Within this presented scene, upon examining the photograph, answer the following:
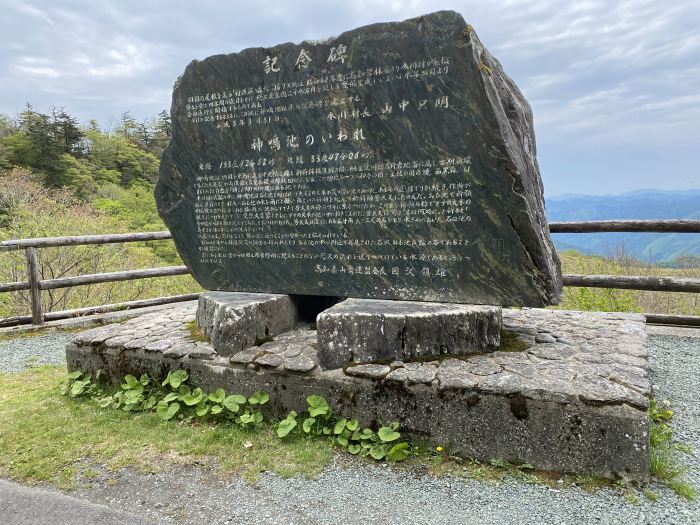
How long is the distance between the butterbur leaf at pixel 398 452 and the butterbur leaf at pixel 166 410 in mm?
1549

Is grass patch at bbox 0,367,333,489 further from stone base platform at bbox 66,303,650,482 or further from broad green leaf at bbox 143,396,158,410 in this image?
stone base platform at bbox 66,303,650,482

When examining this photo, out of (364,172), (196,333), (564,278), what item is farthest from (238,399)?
(564,278)

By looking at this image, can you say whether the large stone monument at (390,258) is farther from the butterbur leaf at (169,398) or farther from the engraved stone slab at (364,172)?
the butterbur leaf at (169,398)

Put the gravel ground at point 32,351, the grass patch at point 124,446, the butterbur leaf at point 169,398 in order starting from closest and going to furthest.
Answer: the grass patch at point 124,446 → the butterbur leaf at point 169,398 → the gravel ground at point 32,351

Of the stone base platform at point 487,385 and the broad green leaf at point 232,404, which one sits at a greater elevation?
the stone base platform at point 487,385

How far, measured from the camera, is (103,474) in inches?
108

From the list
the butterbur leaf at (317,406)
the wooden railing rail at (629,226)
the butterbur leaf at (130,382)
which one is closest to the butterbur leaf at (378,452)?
the butterbur leaf at (317,406)

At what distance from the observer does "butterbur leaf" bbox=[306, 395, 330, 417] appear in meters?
3.08

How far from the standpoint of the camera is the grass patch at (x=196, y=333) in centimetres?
387

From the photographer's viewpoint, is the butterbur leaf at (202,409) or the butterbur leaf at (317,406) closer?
the butterbur leaf at (317,406)

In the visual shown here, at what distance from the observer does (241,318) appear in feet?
11.8

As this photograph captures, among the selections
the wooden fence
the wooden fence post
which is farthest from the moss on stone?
the wooden fence post

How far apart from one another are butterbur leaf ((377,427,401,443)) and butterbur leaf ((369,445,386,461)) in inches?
2.1

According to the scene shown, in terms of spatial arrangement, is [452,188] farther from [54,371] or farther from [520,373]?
[54,371]
